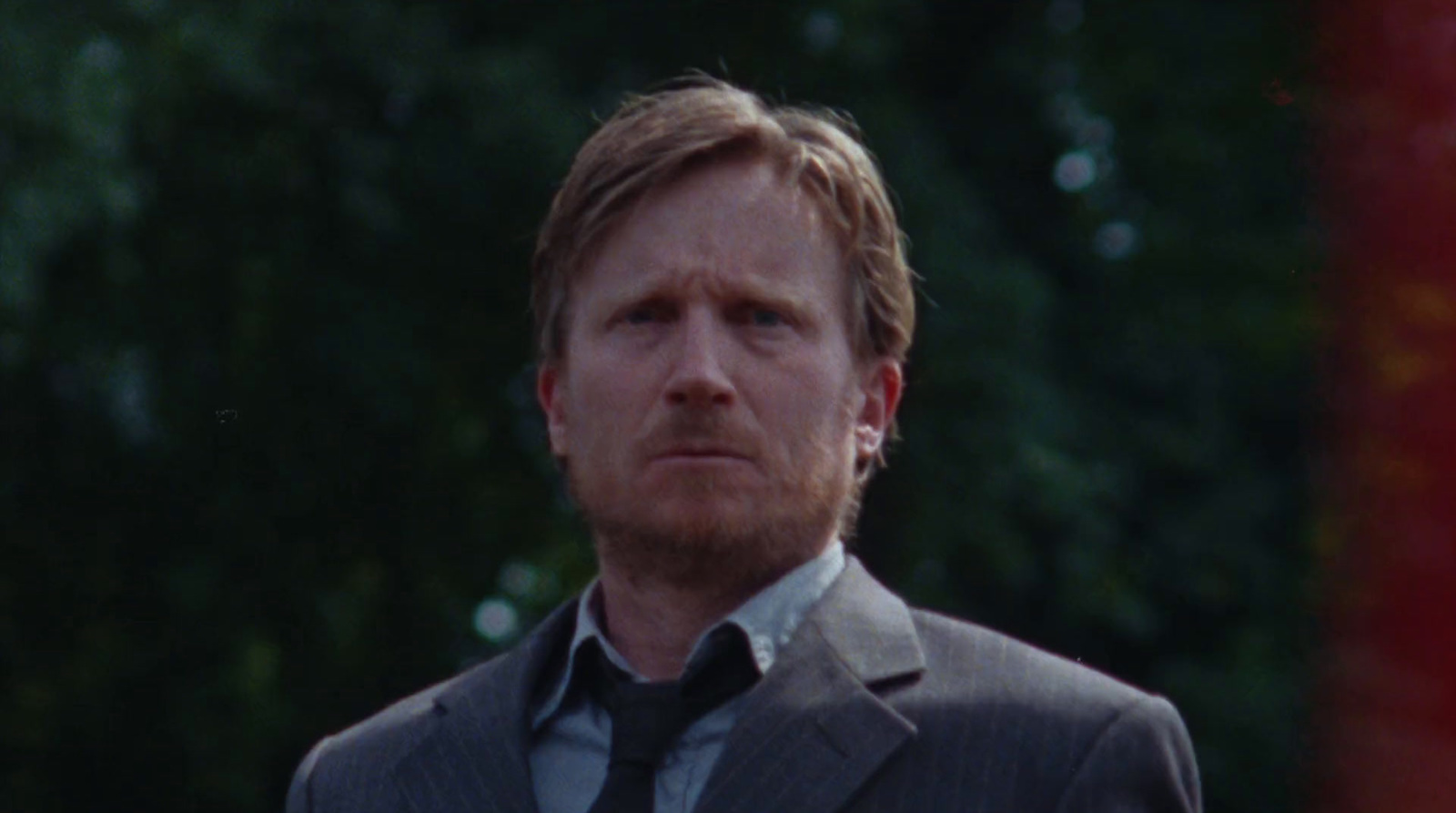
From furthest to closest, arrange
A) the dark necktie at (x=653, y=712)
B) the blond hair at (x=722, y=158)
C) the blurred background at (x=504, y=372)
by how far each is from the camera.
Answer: the blurred background at (x=504, y=372)
the blond hair at (x=722, y=158)
the dark necktie at (x=653, y=712)

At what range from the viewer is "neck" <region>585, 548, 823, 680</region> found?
118 inches

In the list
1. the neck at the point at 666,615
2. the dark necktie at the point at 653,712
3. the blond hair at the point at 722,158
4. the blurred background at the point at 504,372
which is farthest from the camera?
the blurred background at the point at 504,372

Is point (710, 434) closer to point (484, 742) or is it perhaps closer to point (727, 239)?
point (727, 239)

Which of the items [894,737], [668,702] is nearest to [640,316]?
[668,702]

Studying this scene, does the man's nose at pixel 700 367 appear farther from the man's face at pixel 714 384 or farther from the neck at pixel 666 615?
the neck at pixel 666 615

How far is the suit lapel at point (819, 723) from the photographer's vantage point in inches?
109

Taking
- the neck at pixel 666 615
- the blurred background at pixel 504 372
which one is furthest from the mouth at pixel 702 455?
the blurred background at pixel 504 372

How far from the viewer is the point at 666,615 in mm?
3025

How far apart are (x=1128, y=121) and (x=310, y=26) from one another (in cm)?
322

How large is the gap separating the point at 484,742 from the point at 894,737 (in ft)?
1.68

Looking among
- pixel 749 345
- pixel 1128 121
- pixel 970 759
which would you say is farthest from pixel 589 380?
pixel 1128 121

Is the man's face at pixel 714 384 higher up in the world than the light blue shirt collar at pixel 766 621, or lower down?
higher up

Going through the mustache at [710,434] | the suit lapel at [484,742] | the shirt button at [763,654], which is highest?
the mustache at [710,434]

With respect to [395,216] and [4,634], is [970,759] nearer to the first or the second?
[395,216]
